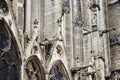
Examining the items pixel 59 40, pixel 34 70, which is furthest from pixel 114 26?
pixel 34 70

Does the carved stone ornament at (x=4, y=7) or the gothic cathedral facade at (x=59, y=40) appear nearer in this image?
the carved stone ornament at (x=4, y=7)

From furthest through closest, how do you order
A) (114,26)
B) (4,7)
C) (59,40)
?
(114,26)
(59,40)
(4,7)

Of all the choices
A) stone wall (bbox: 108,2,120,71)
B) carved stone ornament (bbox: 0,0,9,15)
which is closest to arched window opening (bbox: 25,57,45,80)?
carved stone ornament (bbox: 0,0,9,15)

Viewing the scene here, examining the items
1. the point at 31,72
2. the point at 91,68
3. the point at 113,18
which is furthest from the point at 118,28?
the point at 31,72

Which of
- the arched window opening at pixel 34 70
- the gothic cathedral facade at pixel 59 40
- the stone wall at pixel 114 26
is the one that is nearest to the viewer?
the gothic cathedral facade at pixel 59 40

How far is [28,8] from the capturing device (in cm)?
2070

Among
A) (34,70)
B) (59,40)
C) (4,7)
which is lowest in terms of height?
(34,70)

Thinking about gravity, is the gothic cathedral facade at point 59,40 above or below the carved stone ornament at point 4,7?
below

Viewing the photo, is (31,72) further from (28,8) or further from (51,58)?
(28,8)

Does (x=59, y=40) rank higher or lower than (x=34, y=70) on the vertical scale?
higher

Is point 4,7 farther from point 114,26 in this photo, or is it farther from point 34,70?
point 114,26

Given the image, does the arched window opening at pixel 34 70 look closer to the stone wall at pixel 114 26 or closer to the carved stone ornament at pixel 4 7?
the carved stone ornament at pixel 4 7

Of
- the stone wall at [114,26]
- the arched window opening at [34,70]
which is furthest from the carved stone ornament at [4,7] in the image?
the stone wall at [114,26]

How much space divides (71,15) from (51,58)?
4715 millimetres
